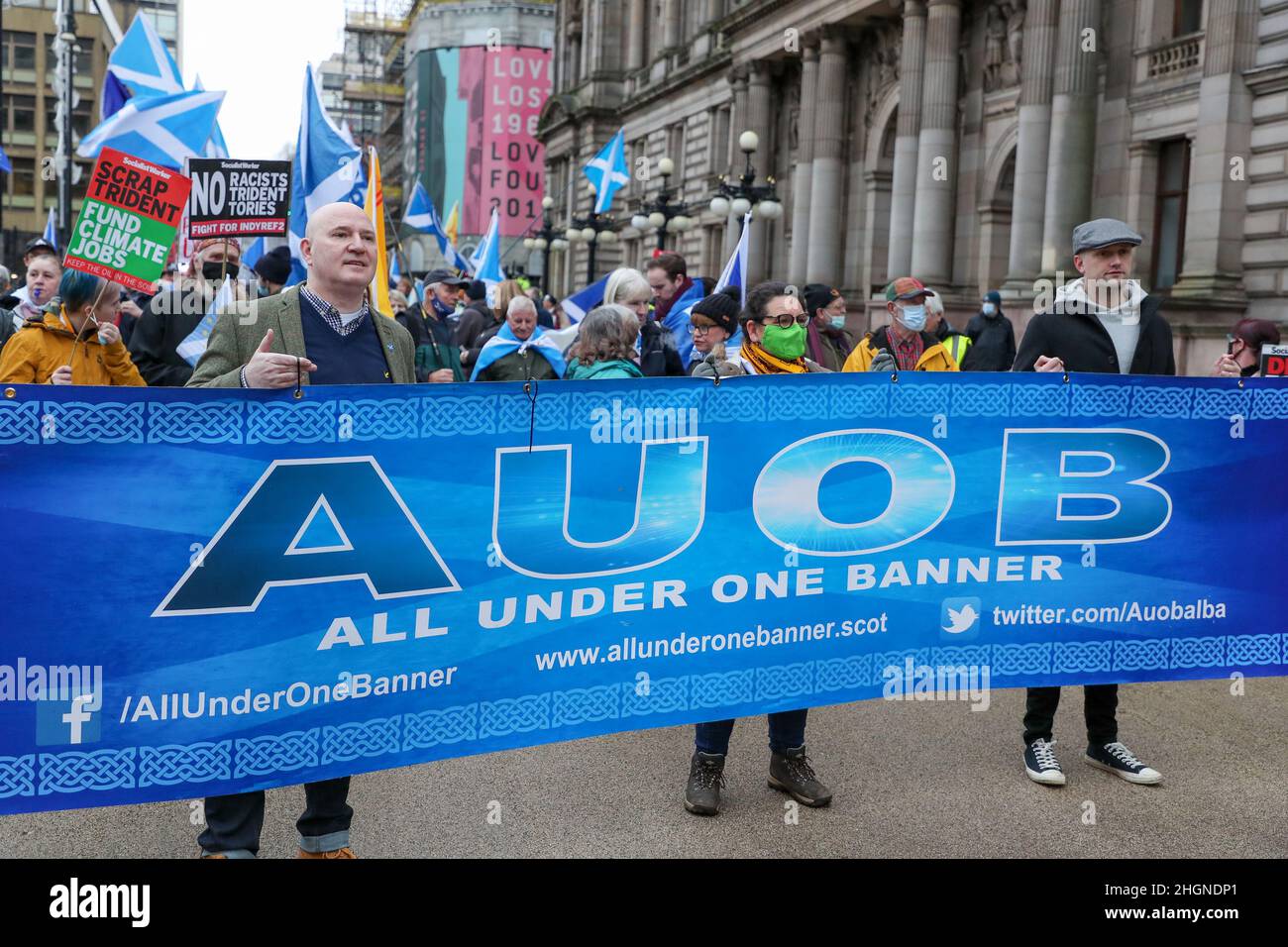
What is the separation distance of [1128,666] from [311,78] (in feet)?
24.6

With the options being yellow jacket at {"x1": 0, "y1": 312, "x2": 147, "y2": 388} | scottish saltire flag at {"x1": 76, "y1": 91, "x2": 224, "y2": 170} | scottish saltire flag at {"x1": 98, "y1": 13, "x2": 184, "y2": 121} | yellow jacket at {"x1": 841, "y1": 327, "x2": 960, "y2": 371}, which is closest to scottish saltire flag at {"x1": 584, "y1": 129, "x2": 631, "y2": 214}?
scottish saltire flag at {"x1": 98, "y1": 13, "x2": 184, "y2": 121}

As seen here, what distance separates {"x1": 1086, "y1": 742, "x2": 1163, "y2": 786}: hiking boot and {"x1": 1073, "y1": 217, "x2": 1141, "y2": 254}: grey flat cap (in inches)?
88.4

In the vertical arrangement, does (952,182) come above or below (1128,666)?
above

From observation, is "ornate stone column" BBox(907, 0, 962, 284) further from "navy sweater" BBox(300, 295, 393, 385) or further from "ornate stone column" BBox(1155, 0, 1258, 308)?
"navy sweater" BBox(300, 295, 393, 385)

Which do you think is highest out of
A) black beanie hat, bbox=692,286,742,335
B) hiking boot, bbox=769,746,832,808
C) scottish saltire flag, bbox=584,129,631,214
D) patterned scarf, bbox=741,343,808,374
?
scottish saltire flag, bbox=584,129,631,214

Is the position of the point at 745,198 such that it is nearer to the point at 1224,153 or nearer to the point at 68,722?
the point at 1224,153

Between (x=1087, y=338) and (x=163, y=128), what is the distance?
766cm

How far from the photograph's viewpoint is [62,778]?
3.58 m

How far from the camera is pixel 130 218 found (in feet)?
25.1

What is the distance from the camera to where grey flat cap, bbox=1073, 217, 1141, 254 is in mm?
5539

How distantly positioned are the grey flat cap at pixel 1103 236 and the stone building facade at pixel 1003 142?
45.9 feet
